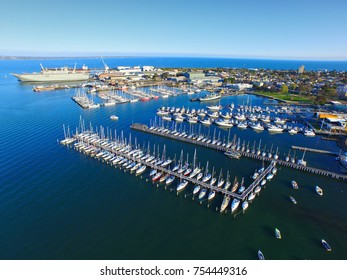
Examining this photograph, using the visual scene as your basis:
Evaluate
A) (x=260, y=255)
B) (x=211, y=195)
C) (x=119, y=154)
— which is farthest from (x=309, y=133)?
(x=119, y=154)

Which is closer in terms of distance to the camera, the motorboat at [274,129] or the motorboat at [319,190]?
the motorboat at [319,190]

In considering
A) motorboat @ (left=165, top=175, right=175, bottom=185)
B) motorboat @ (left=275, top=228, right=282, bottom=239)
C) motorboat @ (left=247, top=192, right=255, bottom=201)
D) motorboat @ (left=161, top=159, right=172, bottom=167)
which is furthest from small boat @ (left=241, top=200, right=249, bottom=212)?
motorboat @ (left=161, top=159, right=172, bottom=167)

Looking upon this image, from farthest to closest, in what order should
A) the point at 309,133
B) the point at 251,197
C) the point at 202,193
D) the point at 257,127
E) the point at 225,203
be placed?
the point at 257,127 < the point at 309,133 < the point at 202,193 < the point at 251,197 < the point at 225,203

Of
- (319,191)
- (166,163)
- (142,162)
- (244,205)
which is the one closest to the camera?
(244,205)

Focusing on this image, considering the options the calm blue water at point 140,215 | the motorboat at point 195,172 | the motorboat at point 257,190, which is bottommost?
the calm blue water at point 140,215

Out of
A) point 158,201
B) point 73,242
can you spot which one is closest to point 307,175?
point 158,201

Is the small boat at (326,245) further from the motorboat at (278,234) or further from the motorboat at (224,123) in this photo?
the motorboat at (224,123)

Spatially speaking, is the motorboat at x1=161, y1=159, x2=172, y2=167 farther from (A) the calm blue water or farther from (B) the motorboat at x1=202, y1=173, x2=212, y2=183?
(B) the motorboat at x1=202, y1=173, x2=212, y2=183

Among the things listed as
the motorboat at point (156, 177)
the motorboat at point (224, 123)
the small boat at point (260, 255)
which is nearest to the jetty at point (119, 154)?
the motorboat at point (156, 177)

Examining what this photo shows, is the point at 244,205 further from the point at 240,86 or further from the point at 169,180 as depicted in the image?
the point at 240,86
